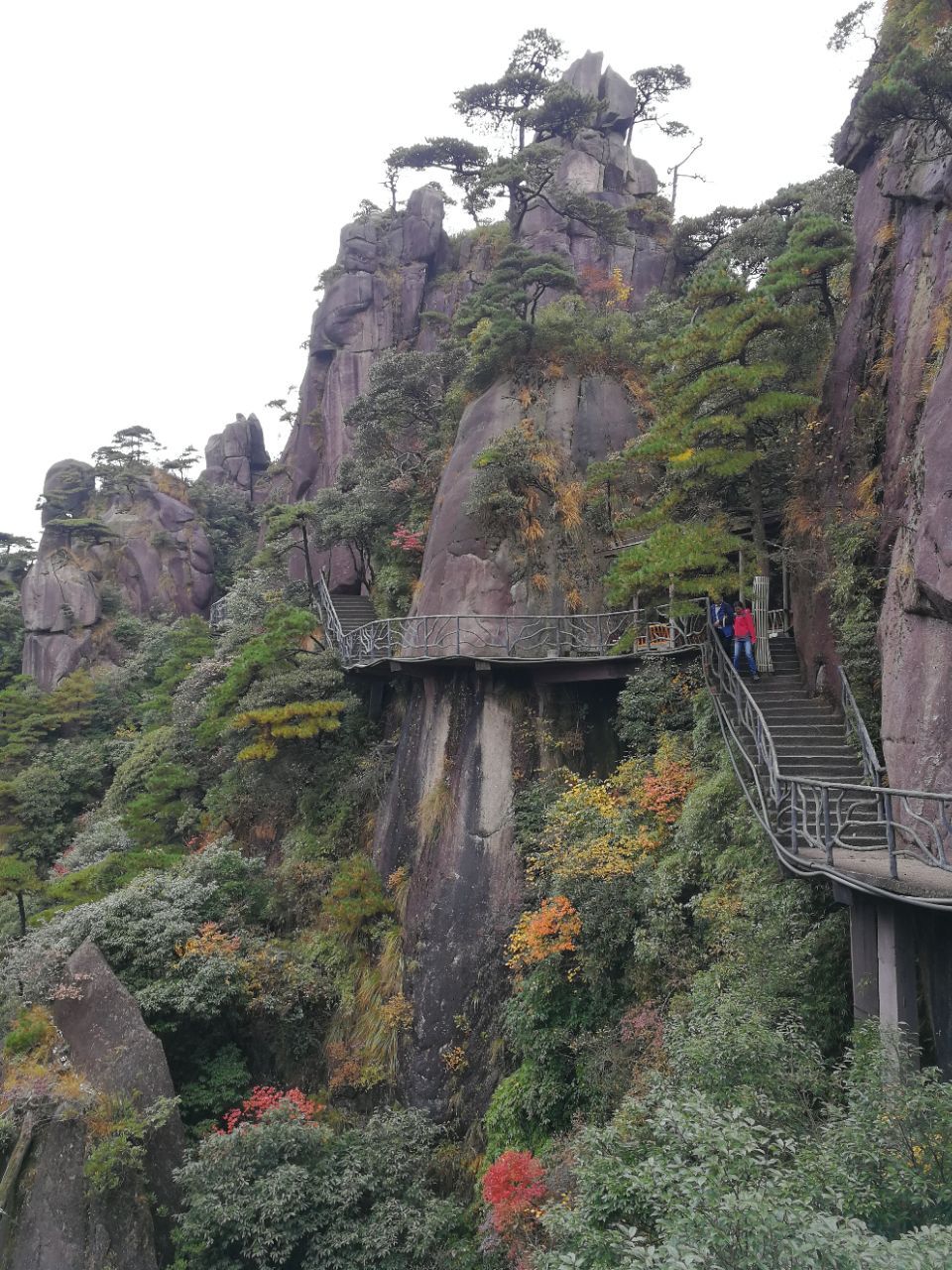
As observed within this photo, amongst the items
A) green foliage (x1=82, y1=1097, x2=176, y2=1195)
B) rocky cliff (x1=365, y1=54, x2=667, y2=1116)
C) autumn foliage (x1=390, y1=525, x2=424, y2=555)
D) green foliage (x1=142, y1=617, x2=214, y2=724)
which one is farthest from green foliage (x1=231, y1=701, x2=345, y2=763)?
green foliage (x1=142, y1=617, x2=214, y2=724)

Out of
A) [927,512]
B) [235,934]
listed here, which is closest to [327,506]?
[235,934]

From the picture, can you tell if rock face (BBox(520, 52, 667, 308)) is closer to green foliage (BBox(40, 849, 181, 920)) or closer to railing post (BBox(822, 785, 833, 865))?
green foliage (BBox(40, 849, 181, 920))

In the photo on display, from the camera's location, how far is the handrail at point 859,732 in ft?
30.4

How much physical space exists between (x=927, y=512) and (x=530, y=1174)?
8.86 meters

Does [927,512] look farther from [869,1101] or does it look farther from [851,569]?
[869,1101]

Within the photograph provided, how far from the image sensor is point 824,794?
7695 mm

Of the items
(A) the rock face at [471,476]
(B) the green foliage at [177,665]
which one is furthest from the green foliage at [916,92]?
(B) the green foliage at [177,665]

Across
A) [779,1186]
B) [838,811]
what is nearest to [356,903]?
[838,811]

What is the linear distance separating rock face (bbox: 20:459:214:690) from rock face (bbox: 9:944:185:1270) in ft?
82.0

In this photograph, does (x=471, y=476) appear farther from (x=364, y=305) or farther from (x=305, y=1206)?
(x=364, y=305)

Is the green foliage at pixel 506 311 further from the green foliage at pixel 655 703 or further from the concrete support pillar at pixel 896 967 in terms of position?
the concrete support pillar at pixel 896 967

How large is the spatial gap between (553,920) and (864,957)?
478cm

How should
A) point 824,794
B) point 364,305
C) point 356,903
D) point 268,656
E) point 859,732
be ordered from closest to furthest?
point 824,794 → point 859,732 → point 356,903 → point 268,656 → point 364,305

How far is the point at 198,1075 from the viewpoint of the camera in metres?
13.7
